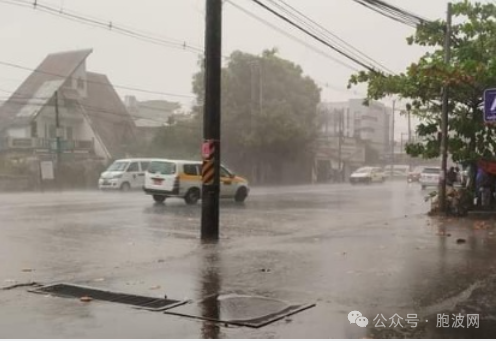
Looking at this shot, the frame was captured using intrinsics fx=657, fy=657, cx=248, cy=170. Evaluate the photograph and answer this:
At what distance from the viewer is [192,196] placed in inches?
941

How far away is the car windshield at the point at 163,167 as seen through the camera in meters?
23.6

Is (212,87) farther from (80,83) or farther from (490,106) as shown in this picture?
(80,83)

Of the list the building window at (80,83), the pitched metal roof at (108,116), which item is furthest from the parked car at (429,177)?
the building window at (80,83)

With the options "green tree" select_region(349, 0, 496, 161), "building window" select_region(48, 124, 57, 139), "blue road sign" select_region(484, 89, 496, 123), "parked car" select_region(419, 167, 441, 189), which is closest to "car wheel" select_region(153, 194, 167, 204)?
"green tree" select_region(349, 0, 496, 161)

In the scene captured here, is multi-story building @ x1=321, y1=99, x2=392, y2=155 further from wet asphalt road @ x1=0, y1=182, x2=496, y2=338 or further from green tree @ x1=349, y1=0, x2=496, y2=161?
wet asphalt road @ x1=0, y1=182, x2=496, y2=338

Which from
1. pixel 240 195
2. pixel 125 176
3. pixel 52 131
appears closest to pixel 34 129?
pixel 52 131

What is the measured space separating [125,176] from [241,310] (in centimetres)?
2759

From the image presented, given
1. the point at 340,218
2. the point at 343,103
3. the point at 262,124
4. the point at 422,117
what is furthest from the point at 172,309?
the point at 343,103

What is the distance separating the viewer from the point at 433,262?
34.3 feet

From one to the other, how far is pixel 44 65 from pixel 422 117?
38.9 metres

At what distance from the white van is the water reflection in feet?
71.5

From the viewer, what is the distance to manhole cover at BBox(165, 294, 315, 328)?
21.9ft

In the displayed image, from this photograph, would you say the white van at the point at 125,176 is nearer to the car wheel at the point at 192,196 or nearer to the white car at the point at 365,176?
the car wheel at the point at 192,196

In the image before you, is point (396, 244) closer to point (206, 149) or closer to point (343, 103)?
point (206, 149)
